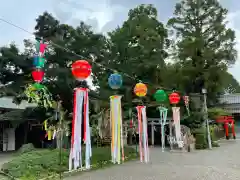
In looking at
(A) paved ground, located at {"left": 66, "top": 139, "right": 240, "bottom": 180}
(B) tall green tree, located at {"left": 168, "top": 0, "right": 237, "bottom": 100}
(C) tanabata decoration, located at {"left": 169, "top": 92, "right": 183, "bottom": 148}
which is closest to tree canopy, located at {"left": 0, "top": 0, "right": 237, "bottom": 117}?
(B) tall green tree, located at {"left": 168, "top": 0, "right": 237, "bottom": 100}

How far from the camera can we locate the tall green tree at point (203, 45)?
58.3 ft

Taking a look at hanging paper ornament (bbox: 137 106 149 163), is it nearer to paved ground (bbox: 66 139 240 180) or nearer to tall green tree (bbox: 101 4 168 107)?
paved ground (bbox: 66 139 240 180)

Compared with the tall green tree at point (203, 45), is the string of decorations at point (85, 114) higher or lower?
lower

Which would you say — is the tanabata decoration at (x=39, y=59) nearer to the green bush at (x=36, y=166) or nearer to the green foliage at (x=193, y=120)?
the green bush at (x=36, y=166)

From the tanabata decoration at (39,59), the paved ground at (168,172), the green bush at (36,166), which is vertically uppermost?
the tanabata decoration at (39,59)

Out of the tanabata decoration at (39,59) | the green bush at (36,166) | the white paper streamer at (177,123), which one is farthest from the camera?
the white paper streamer at (177,123)

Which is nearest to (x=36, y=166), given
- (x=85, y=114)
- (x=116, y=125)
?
(x=85, y=114)

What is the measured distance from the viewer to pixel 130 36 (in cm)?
2095

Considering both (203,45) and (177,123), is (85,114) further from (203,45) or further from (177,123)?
(203,45)

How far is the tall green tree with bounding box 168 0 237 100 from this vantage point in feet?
58.3

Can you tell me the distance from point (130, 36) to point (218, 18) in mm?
6510

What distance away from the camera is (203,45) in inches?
710

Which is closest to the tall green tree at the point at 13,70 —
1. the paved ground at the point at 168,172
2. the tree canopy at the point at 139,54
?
the tree canopy at the point at 139,54

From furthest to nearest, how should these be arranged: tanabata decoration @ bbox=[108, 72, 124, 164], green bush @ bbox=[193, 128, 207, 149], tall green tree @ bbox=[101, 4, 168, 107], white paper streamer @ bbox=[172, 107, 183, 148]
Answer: tall green tree @ bbox=[101, 4, 168, 107] < green bush @ bbox=[193, 128, 207, 149] < white paper streamer @ bbox=[172, 107, 183, 148] < tanabata decoration @ bbox=[108, 72, 124, 164]
